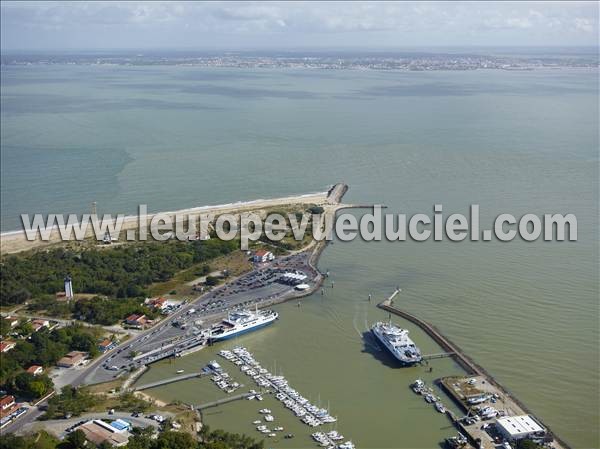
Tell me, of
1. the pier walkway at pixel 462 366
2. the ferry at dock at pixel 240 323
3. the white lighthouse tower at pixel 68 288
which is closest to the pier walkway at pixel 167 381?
the ferry at dock at pixel 240 323

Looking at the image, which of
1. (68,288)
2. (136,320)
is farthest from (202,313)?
(68,288)

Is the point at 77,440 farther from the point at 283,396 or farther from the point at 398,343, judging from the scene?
the point at 398,343

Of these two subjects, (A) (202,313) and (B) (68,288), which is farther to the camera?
(B) (68,288)

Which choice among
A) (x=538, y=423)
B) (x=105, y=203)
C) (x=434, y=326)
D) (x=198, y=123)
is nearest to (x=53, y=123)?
(x=198, y=123)

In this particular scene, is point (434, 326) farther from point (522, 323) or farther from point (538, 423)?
point (538, 423)

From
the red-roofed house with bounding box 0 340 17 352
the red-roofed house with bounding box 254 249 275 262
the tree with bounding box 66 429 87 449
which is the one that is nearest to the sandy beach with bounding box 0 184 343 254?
the red-roofed house with bounding box 254 249 275 262

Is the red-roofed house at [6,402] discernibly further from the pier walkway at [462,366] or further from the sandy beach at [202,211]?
the sandy beach at [202,211]

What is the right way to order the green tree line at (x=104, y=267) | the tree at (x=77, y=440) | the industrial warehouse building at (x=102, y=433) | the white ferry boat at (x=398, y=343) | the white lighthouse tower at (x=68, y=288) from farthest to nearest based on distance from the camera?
the green tree line at (x=104, y=267), the white lighthouse tower at (x=68, y=288), the white ferry boat at (x=398, y=343), the industrial warehouse building at (x=102, y=433), the tree at (x=77, y=440)
